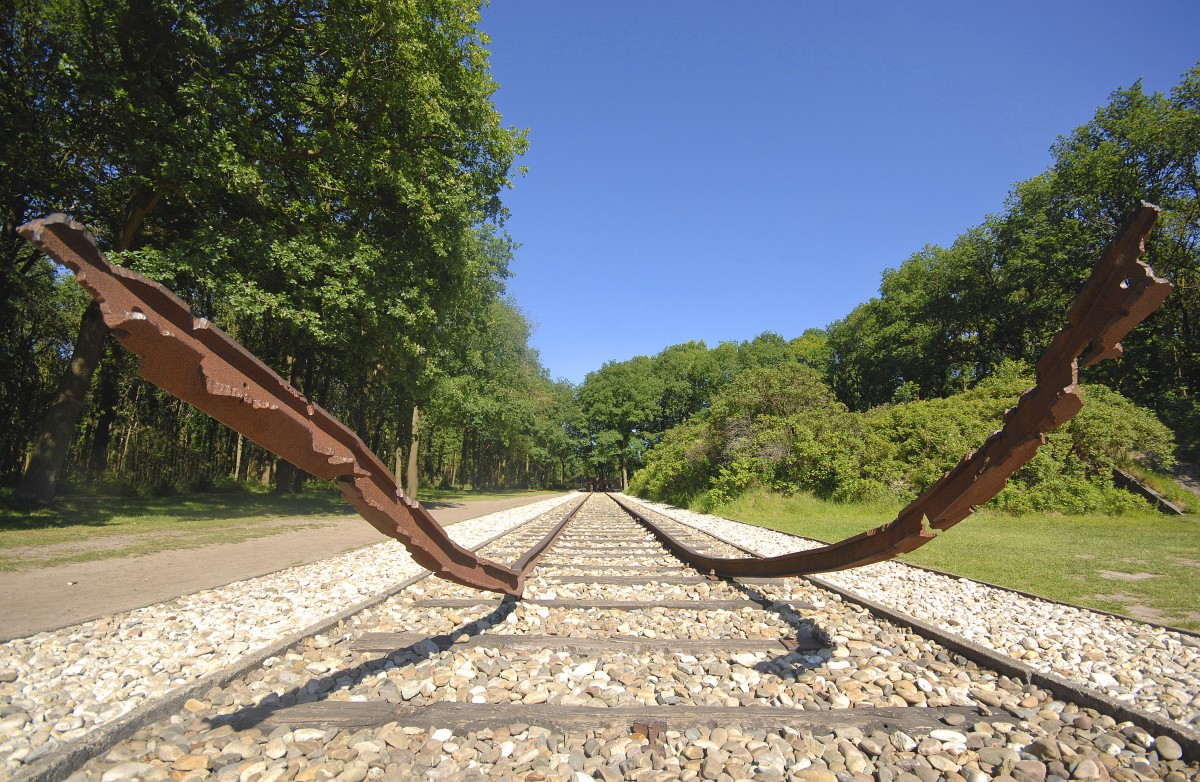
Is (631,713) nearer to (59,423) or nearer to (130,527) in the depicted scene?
(130,527)

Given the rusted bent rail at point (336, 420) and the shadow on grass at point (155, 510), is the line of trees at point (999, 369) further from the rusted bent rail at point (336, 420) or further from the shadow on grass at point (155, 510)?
the shadow on grass at point (155, 510)

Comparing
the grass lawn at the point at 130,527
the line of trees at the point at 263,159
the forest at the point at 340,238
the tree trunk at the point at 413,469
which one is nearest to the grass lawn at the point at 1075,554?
the forest at the point at 340,238

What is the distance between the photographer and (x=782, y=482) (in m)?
16.4

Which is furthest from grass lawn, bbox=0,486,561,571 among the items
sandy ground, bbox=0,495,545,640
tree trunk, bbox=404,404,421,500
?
tree trunk, bbox=404,404,421,500

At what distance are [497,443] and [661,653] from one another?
1828 inches

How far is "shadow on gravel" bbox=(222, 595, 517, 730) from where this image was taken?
2420 millimetres

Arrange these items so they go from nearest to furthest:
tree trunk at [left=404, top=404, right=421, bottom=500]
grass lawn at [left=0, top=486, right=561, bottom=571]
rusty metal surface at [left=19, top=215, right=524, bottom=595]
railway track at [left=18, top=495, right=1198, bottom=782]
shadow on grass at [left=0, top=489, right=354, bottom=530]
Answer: rusty metal surface at [left=19, top=215, right=524, bottom=595], railway track at [left=18, top=495, right=1198, bottom=782], grass lawn at [left=0, top=486, right=561, bottom=571], shadow on grass at [left=0, top=489, right=354, bottom=530], tree trunk at [left=404, top=404, right=421, bottom=500]

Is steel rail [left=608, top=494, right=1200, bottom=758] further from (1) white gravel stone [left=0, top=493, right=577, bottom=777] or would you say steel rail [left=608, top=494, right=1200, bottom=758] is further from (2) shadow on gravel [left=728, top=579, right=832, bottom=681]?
(1) white gravel stone [left=0, top=493, right=577, bottom=777]

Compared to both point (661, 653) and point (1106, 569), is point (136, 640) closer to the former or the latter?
point (661, 653)

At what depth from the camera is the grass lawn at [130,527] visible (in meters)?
7.71

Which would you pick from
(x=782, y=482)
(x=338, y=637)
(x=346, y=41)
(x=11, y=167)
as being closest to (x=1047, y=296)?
(x=782, y=482)

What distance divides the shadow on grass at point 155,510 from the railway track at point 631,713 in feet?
37.6

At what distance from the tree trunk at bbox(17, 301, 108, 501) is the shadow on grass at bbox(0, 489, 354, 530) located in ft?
1.35

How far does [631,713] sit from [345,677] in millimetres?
1616
